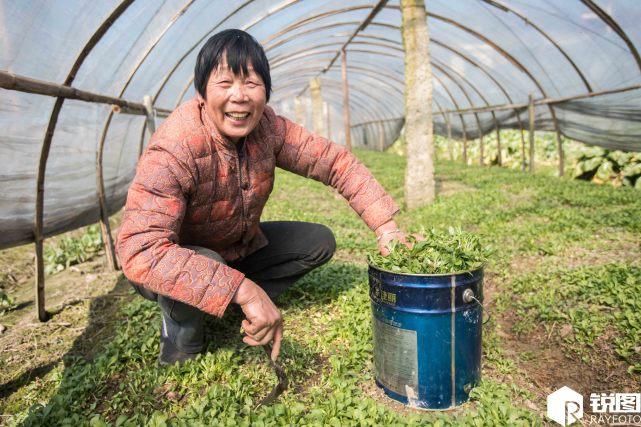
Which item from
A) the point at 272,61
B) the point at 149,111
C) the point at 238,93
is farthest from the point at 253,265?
the point at 272,61

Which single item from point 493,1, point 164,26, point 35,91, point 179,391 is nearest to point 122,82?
point 164,26

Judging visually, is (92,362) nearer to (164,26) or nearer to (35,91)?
(35,91)

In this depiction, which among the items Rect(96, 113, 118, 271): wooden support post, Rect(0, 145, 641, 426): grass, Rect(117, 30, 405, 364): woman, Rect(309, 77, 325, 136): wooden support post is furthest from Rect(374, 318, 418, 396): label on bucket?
Rect(309, 77, 325, 136): wooden support post

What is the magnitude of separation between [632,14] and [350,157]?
5713 mm

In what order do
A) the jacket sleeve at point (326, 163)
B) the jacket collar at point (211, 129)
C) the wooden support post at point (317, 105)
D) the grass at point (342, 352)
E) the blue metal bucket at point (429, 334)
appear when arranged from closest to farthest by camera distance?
the blue metal bucket at point (429, 334) → the grass at point (342, 352) → the jacket collar at point (211, 129) → the jacket sleeve at point (326, 163) → the wooden support post at point (317, 105)

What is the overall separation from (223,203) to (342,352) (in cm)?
119

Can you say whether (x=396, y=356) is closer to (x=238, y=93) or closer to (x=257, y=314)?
(x=257, y=314)

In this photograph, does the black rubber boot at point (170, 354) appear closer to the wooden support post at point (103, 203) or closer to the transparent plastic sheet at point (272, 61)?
the transparent plastic sheet at point (272, 61)

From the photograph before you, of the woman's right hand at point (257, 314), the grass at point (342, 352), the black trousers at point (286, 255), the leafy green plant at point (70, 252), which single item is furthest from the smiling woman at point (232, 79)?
the leafy green plant at point (70, 252)

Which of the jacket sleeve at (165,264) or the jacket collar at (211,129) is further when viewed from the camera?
the jacket collar at (211,129)

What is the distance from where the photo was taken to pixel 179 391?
262 cm

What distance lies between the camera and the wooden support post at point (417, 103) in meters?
6.90

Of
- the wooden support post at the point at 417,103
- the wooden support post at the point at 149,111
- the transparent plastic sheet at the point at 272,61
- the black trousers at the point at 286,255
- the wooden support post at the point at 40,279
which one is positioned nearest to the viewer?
the black trousers at the point at 286,255

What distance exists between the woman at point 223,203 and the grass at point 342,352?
0.31 m
